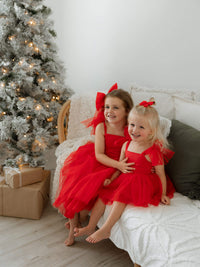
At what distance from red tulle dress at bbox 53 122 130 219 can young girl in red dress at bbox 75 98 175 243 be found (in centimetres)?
6

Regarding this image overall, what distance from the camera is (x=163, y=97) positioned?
6.57ft

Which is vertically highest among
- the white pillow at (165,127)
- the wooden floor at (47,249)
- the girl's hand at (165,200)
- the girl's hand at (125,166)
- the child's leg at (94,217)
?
the white pillow at (165,127)

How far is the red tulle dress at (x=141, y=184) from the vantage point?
1372 mm

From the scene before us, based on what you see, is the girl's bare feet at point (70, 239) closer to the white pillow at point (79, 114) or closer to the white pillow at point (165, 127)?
the white pillow at point (79, 114)

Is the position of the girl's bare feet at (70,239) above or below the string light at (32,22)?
below

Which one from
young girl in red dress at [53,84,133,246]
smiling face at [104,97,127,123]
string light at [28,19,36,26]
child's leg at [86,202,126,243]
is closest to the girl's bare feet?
young girl in red dress at [53,84,133,246]

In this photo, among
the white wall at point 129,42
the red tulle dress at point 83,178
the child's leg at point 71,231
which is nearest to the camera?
the red tulle dress at point 83,178

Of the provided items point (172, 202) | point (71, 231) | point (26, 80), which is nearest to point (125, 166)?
point (172, 202)

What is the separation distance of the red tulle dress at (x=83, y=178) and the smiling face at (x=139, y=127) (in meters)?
0.23

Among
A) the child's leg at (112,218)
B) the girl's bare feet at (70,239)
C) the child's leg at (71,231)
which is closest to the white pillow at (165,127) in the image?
the child's leg at (112,218)

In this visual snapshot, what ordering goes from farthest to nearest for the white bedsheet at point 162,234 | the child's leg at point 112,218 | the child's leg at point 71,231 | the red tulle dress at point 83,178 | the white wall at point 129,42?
the white wall at point 129,42
the child's leg at point 71,231
the red tulle dress at point 83,178
the child's leg at point 112,218
the white bedsheet at point 162,234

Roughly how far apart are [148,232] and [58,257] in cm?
69

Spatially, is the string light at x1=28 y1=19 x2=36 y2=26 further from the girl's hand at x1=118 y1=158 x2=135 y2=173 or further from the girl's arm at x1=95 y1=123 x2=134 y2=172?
the girl's hand at x1=118 y1=158 x2=135 y2=173

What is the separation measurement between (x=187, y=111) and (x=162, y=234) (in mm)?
941
